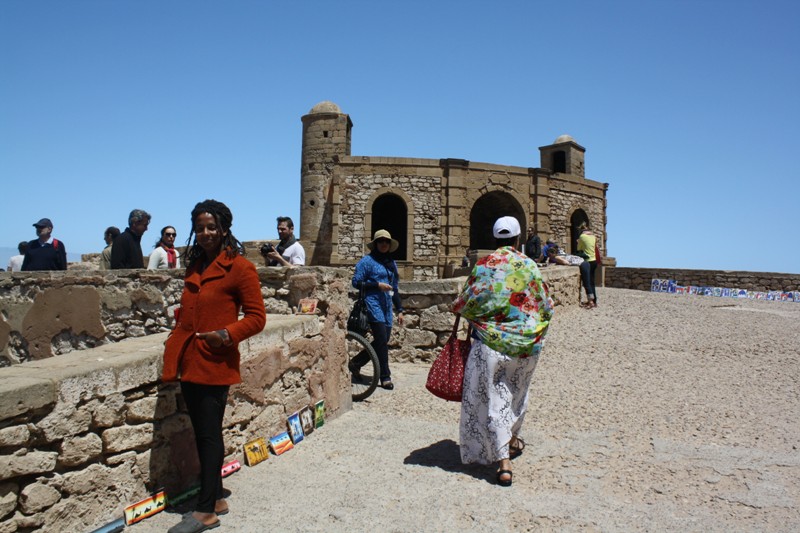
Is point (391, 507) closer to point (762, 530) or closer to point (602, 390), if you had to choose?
point (762, 530)

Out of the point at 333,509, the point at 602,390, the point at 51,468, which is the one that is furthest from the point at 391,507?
the point at 602,390

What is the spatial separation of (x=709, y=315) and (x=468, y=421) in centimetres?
896

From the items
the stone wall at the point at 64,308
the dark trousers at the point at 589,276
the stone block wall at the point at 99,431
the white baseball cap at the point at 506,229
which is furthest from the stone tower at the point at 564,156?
the stone block wall at the point at 99,431

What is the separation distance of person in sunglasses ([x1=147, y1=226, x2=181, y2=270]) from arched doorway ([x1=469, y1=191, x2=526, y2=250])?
15016 mm

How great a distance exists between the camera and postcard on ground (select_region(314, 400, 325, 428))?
439 cm

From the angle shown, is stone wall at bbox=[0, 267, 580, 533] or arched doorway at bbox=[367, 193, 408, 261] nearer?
stone wall at bbox=[0, 267, 580, 533]

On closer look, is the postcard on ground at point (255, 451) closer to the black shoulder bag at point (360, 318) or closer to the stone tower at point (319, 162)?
the black shoulder bag at point (360, 318)

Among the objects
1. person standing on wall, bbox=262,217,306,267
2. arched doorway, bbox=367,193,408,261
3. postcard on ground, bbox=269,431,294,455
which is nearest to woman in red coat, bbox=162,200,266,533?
postcard on ground, bbox=269,431,294,455

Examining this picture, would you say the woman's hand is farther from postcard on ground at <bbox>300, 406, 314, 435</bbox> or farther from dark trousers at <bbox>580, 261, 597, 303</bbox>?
dark trousers at <bbox>580, 261, 597, 303</bbox>

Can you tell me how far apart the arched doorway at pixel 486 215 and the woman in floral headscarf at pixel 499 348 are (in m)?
17.8

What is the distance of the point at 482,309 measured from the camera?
3502mm

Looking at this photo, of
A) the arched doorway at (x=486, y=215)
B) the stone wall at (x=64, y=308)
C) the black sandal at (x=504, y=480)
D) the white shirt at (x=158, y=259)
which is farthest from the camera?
the arched doorway at (x=486, y=215)

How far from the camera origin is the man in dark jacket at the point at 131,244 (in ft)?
22.0

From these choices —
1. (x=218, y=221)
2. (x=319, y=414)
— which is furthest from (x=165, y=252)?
(x=218, y=221)
